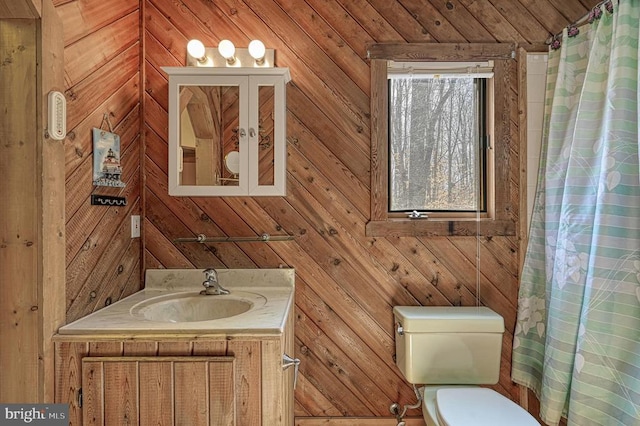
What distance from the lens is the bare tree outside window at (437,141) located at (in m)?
1.95

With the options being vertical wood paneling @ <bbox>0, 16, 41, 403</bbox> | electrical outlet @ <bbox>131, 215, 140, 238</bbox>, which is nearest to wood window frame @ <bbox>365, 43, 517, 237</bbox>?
electrical outlet @ <bbox>131, 215, 140, 238</bbox>

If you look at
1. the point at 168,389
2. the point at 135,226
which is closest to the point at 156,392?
the point at 168,389

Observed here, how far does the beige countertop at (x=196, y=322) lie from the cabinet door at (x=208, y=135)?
17.5 inches

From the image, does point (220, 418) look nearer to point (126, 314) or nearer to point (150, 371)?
point (150, 371)

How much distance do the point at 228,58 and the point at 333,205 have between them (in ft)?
2.99

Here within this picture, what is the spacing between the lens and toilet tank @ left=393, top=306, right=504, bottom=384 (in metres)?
1.66

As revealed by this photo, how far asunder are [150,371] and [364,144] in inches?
54.0

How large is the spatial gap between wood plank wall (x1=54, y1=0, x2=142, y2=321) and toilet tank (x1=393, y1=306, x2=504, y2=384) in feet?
4.48

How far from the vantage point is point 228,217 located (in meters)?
1.87

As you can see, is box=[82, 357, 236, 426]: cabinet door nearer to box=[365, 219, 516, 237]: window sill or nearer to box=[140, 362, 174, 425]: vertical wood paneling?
box=[140, 362, 174, 425]: vertical wood paneling

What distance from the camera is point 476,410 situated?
1.38 m

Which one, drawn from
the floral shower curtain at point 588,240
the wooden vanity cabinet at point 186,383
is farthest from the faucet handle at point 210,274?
the floral shower curtain at point 588,240

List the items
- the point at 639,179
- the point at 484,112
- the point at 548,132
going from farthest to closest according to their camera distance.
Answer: the point at 484,112 → the point at 548,132 → the point at 639,179

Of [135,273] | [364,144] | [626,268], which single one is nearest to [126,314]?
[135,273]
